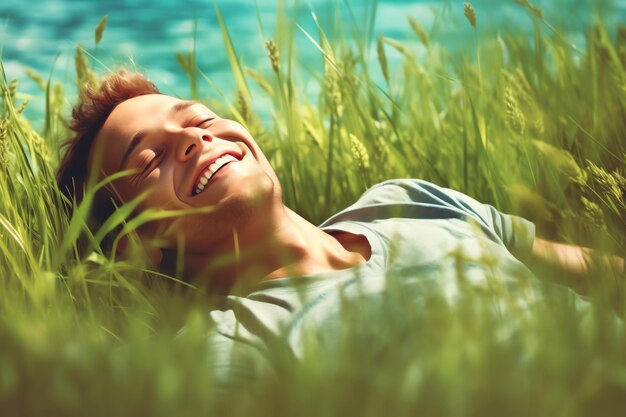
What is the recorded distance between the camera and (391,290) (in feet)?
2.64

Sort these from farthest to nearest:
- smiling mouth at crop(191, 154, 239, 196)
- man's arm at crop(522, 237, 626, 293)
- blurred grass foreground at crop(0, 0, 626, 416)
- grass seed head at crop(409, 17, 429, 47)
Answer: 1. grass seed head at crop(409, 17, 429, 47)
2. smiling mouth at crop(191, 154, 239, 196)
3. man's arm at crop(522, 237, 626, 293)
4. blurred grass foreground at crop(0, 0, 626, 416)

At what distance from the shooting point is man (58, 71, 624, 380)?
1258mm

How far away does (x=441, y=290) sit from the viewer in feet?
2.69

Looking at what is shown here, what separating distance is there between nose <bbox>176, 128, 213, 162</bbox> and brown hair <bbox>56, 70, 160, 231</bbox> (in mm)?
218

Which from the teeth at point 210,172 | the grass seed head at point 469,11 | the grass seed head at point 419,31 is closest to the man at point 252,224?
the teeth at point 210,172

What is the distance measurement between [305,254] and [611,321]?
0.69 metres

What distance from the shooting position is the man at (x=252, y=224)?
4.13 feet

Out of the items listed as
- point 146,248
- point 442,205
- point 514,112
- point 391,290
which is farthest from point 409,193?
point 391,290

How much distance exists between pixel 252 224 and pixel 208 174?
107mm

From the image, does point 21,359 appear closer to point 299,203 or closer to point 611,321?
point 611,321

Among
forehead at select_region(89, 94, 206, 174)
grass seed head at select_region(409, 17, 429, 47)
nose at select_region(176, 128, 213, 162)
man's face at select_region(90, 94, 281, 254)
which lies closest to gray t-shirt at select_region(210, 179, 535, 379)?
man's face at select_region(90, 94, 281, 254)

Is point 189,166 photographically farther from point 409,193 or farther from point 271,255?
point 409,193

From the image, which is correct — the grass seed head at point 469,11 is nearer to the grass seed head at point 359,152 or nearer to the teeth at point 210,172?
the grass seed head at point 359,152

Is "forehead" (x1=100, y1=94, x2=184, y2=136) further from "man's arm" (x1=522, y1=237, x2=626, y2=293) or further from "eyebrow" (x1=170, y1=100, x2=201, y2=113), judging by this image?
"man's arm" (x1=522, y1=237, x2=626, y2=293)
